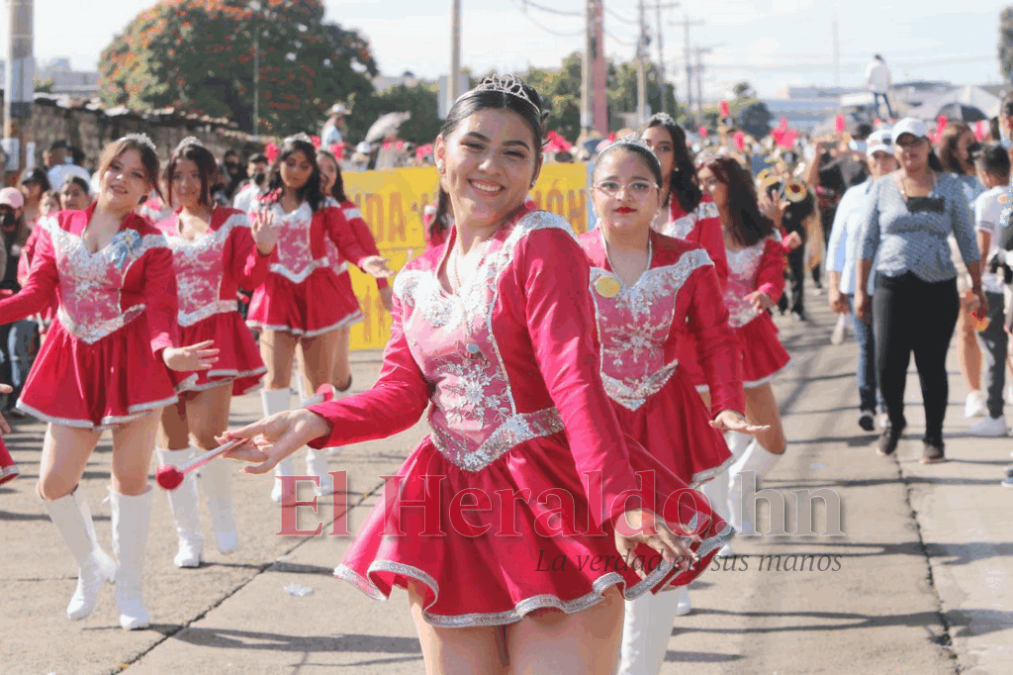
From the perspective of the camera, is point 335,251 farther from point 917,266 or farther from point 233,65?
point 233,65

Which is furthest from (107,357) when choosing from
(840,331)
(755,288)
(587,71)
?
(587,71)

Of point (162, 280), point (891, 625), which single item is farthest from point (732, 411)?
point (162, 280)

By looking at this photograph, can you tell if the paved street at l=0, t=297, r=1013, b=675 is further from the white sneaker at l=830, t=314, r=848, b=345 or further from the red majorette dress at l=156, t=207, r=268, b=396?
the white sneaker at l=830, t=314, r=848, b=345

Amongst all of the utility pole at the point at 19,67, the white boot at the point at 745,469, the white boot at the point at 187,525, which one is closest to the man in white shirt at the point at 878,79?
the utility pole at the point at 19,67

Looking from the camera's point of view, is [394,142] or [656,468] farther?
[394,142]

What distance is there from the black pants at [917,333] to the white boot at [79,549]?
17.0 feet

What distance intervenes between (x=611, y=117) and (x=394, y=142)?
199 ft

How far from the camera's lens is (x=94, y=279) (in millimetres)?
5719

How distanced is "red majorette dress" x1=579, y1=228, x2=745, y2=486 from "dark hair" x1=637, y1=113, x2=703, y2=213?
1.26m

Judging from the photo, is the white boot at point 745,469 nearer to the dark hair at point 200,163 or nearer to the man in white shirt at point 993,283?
the man in white shirt at point 993,283

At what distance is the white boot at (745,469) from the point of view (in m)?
6.95

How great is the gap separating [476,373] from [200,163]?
429cm

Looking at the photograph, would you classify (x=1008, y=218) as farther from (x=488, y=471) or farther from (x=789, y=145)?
(x=789, y=145)

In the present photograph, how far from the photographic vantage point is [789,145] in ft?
66.9
